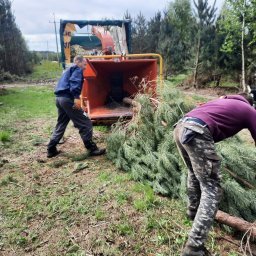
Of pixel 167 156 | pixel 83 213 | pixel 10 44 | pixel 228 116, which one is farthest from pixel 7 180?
pixel 10 44

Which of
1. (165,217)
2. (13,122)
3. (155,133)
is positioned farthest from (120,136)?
(13,122)

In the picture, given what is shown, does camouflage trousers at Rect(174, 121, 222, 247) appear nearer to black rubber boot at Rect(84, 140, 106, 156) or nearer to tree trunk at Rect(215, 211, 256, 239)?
tree trunk at Rect(215, 211, 256, 239)

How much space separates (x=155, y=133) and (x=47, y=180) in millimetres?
1721

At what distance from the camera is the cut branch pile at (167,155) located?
3.30m

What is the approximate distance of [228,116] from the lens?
8.64 feet

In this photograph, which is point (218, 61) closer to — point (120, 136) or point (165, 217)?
point (120, 136)

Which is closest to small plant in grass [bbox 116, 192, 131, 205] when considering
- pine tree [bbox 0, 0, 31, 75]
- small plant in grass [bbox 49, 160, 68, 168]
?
small plant in grass [bbox 49, 160, 68, 168]

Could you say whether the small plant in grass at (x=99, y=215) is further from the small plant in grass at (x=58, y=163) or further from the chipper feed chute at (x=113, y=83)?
the chipper feed chute at (x=113, y=83)

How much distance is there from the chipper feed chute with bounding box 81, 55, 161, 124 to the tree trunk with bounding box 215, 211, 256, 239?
107 inches

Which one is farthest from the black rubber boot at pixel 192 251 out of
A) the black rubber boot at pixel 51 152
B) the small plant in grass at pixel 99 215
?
the black rubber boot at pixel 51 152

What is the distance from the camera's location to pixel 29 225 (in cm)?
348

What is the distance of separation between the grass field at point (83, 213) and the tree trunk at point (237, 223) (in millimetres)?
170

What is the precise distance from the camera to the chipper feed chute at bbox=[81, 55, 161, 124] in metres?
6.09

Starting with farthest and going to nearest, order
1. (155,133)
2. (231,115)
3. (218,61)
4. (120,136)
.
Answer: (218,61) < (120,136) < (155,133) < (231,115)
